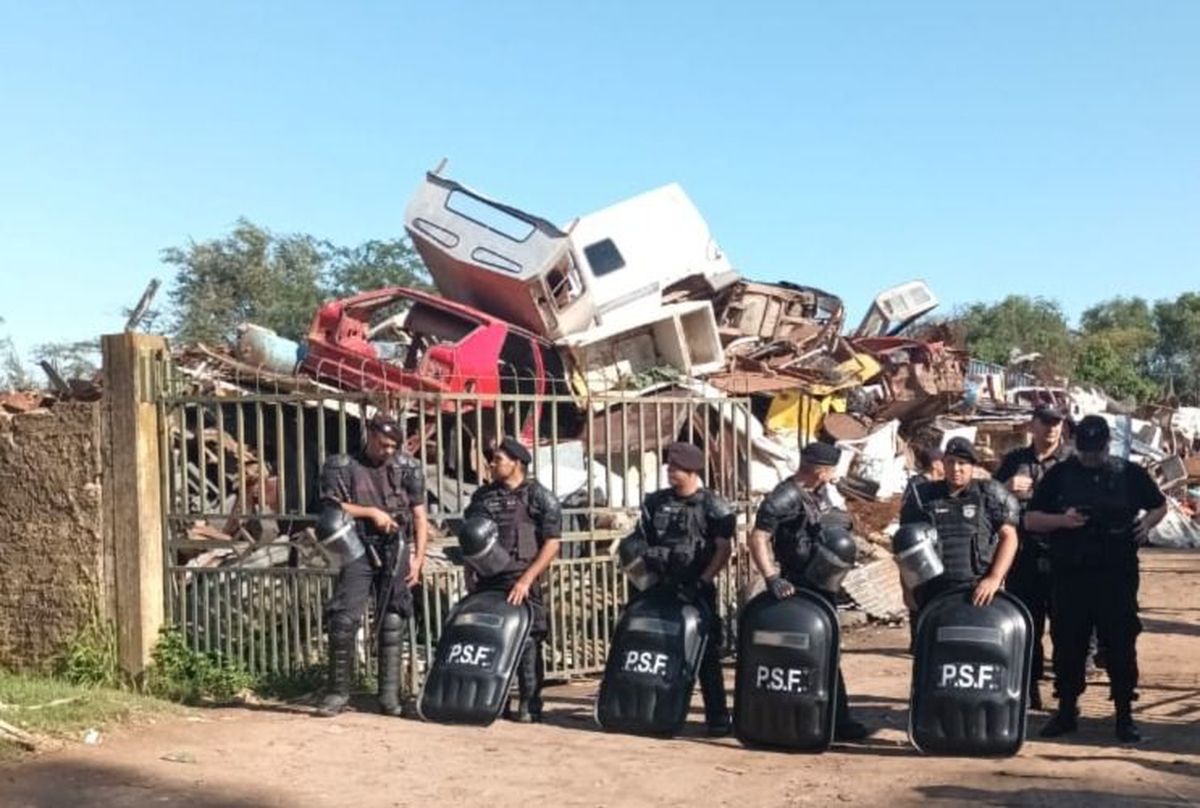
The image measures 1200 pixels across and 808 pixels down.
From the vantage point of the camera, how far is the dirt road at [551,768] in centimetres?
595

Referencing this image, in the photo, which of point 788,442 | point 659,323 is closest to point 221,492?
point 659,323

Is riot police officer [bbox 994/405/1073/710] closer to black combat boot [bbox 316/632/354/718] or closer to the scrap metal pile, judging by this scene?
the scrap metal pile

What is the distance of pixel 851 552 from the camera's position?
693cm

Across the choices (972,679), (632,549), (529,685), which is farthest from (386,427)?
(972,679)

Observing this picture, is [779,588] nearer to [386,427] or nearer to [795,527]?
[795,527]

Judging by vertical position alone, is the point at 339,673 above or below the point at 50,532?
below

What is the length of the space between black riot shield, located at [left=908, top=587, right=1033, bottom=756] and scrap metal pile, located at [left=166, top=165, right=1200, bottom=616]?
125 centimetres

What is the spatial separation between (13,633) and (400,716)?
2.87m

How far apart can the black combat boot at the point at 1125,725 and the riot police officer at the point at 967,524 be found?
3.39ft

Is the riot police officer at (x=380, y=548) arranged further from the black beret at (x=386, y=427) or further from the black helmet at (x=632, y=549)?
the black helmet at (x=632, y=549)

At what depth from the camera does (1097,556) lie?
23.2 ft

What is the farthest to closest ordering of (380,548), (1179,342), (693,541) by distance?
(1179,342)
(380,548)
(693,541)

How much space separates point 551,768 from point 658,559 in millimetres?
1371

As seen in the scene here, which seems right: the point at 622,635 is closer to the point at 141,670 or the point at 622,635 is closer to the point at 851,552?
the point at 851,552
